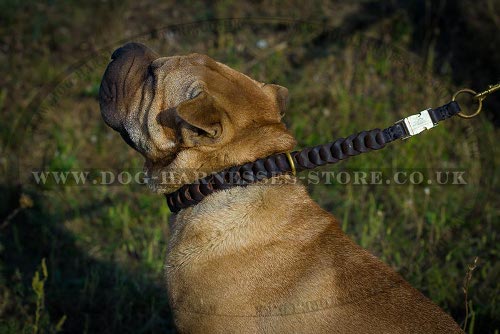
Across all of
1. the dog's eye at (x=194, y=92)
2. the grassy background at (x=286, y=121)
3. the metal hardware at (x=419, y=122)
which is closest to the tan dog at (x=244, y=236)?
the dog's eye at (x=194, y=92)

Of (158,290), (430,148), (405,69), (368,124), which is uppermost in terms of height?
(405,69)

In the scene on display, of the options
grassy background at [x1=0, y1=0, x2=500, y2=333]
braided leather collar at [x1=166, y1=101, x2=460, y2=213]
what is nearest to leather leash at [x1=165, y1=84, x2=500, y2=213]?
braided leather collar at [x1=166, y1=101, x2=460, y2=213]

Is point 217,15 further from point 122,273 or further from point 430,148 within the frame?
point 122,273

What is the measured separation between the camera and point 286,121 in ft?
21.0

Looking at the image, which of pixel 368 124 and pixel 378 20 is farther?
pixel 378 20

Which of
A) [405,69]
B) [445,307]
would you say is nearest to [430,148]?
[405,69]

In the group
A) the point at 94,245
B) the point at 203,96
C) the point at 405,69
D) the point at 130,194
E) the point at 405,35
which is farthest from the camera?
the point at 405,35

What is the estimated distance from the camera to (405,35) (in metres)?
7.39

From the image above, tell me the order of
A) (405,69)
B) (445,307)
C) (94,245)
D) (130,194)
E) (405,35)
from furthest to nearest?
(405,35), (405,69), (130,194), (94,245), (445,307)

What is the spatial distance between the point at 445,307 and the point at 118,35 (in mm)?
5163

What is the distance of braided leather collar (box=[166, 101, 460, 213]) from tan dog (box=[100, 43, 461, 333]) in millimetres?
85

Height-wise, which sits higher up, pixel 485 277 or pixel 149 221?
pixel 149 221

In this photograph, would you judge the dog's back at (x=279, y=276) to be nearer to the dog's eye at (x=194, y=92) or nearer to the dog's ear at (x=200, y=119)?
the dog's ear at (x=200, y=119)

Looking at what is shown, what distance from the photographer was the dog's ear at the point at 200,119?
9.39 feet
